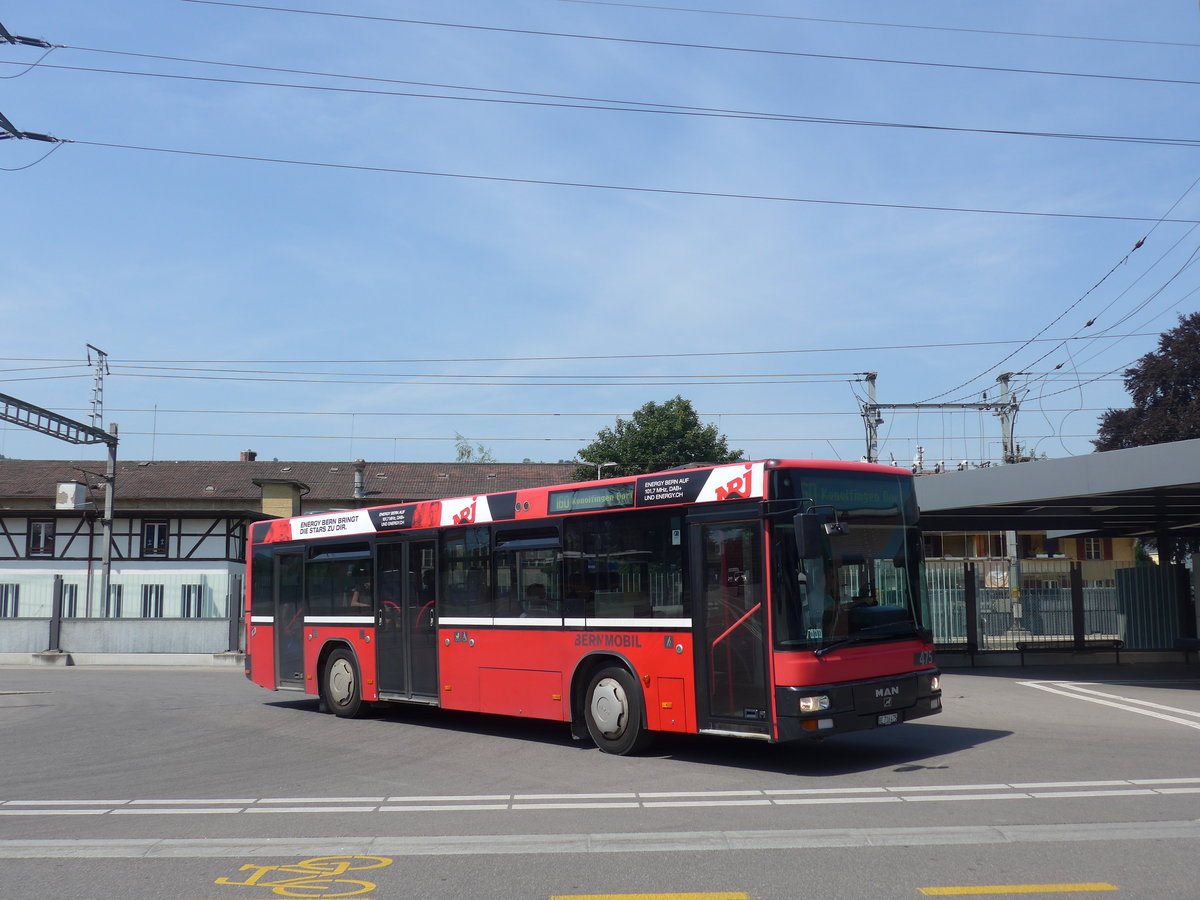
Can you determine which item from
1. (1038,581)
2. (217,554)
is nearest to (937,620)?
(1038,581)

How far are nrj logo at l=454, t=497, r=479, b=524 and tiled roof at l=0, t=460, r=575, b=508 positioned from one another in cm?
4241

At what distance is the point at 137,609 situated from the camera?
1255 inches

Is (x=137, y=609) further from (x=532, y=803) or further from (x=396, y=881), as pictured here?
(x=396, y=881)

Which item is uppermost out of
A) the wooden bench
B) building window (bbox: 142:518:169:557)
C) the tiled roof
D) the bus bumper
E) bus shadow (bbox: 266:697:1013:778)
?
the tiled roof

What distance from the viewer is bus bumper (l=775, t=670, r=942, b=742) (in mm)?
9961

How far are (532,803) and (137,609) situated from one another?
85.2ft

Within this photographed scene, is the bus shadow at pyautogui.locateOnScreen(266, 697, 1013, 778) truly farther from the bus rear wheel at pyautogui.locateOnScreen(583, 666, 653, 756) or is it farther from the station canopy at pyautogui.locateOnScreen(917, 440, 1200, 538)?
the station canopy at pyautogui.locateOnScreen(917, 440, 1200, 538)

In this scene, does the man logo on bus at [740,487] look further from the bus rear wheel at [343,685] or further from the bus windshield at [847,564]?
the bus rear wheel at [343,685]

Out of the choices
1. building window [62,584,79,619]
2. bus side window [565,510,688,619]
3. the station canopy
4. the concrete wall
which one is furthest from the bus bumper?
building window [62,584,79,619]

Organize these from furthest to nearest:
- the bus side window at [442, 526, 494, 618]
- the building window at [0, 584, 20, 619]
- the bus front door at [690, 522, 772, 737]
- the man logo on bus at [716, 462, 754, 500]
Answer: the building window at [0, 584, 20, 619]
the bus side window at [442, 526, 494, 618]
the man logo on bus at [716, 462, 754, 500]
the bus front door at [690, 522, 772, 737]

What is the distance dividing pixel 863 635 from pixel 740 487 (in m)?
1.84

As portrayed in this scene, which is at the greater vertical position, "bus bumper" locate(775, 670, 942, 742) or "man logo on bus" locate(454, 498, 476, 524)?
"man logo on bus" locate(454, 498, 476, 524)

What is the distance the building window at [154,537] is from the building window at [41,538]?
3.70m

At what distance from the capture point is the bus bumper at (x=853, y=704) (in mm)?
9961
